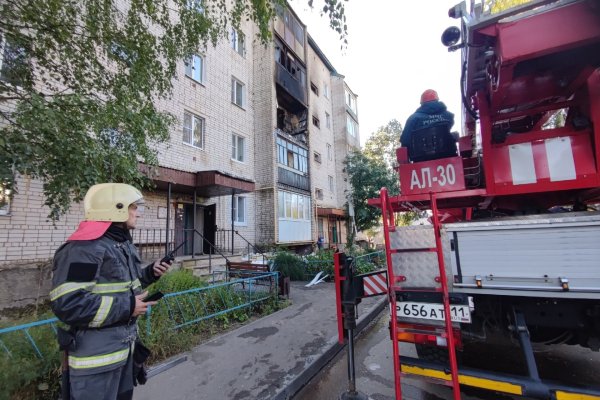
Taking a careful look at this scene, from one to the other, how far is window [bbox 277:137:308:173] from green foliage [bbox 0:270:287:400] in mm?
10281

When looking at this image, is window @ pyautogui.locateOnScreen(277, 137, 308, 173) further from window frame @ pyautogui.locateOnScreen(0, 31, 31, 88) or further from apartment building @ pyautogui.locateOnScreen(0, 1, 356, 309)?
window frame @ pyautogui.locateOnScreen(0, 31, 31, 88)

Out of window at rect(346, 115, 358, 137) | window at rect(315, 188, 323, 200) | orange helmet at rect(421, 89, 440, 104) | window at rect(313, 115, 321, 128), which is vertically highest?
window at rect(346, 115, 358, 137)

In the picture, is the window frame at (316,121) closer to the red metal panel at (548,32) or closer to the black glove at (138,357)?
the red metal panel at (548,32)

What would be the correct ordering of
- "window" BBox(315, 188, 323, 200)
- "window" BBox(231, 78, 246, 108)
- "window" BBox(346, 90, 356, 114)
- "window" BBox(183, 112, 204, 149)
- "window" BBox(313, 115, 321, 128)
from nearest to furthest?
1. "window" BBox(183, 112, 204, 149)
2. "window" BBox(231, 78, 246, 108)
3. "window" BBox(315, 188, 323, 200)
4. "window" BBox(313, 115, 321, 128)
5. "window" BBox(346, 90, 356, 114)

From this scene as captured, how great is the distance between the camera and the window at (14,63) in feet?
12.8

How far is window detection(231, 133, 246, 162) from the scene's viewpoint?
13554 millimetres

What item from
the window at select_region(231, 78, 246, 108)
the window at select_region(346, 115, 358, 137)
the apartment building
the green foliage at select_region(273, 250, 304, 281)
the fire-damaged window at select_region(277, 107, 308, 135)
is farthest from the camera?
the window at select_region(346, 115, 358, 137)

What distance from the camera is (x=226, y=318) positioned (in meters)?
5.71

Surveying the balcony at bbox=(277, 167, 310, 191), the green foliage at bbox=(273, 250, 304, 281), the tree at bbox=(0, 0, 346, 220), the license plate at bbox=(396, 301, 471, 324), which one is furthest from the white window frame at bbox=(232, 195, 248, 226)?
the license plate at bbox=(396, 301, 471, 324)

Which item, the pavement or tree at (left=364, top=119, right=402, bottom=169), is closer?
the pavement

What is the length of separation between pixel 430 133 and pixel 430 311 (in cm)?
201

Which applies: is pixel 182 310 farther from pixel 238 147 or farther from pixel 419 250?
pixel 238 147

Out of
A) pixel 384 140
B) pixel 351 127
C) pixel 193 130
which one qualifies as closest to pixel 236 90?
pixel 193 130

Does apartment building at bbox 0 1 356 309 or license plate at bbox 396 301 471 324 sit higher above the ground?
apartment building at bbox 0 1 356 309
